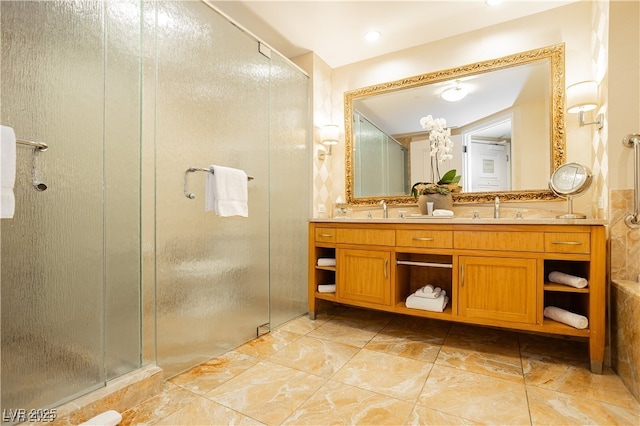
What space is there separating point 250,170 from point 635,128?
227 centimetres

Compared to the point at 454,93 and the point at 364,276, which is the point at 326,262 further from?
the point at 454,93

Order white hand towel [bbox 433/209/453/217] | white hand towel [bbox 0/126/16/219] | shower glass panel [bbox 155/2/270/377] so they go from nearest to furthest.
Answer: white hand towel [bbox 0/126/16/219], shower glass panel [bbox 155/2/270/377], white hand towel [bbox 433/209/453/217]

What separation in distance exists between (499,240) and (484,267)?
0.19m

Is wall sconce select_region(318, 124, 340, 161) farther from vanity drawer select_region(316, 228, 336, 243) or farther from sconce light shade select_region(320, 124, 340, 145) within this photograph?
vanity drawer select_region(316, 228, 336, 243)

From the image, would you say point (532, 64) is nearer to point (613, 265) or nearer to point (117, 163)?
point (613, 265)

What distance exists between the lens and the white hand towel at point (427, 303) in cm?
202

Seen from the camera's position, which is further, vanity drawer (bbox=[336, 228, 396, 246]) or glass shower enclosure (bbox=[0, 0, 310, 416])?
vanity drawer (bbox=[336, 228, 396, 246])

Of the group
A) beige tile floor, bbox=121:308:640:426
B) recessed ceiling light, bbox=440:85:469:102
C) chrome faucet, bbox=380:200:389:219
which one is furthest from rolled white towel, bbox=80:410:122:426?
recessed ceiling light, bbox=440:85:469:102

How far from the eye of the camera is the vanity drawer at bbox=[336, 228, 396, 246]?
218 cm

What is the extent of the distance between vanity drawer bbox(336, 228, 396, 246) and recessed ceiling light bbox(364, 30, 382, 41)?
1.59 metres

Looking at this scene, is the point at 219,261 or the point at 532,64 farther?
the point at 532,64

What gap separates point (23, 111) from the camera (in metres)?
1.11

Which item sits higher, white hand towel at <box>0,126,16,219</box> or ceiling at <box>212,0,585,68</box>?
ceiling at <box>212,0,585,68</box>

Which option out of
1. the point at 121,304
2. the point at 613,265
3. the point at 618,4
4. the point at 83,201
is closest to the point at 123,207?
the point at 83,201
